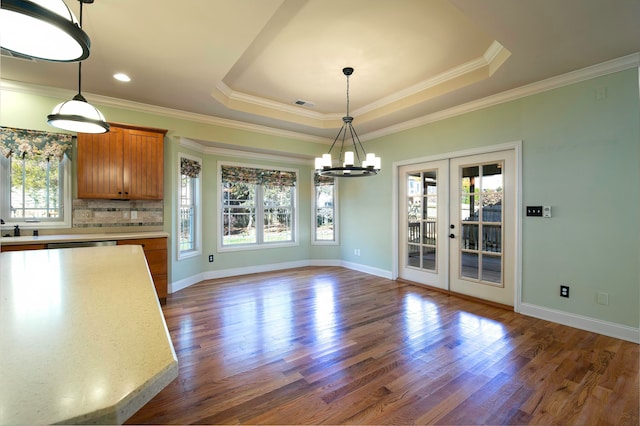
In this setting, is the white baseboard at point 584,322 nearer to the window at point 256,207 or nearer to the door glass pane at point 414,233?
the door glass pane at point 414,233

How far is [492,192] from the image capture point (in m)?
4.07

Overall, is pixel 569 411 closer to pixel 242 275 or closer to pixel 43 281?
pixel 43 281

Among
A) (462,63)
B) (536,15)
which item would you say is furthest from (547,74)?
(536,15)

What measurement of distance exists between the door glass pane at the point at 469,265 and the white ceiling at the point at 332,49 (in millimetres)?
2190

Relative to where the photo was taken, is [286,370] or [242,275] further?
[242,275]

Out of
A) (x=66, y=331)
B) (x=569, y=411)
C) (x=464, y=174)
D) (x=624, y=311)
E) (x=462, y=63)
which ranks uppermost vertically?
(x=462, y=63)

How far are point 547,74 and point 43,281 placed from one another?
4640mm

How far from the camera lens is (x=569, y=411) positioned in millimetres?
1965

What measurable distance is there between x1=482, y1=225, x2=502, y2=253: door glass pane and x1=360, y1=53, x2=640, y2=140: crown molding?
5.44 feet

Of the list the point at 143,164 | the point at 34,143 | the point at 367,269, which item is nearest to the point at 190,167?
the point at 143,164

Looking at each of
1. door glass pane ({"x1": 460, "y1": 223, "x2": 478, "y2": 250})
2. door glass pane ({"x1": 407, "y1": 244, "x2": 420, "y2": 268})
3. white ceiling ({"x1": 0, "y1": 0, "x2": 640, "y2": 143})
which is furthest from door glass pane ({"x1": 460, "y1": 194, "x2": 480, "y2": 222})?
white ceiling ({"x1": 0, "y1": 0, "x2": 640, "y2": 143})

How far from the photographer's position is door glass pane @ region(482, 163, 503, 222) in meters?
3.99

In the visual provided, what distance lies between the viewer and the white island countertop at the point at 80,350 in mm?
493

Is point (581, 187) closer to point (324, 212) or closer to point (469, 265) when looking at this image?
point (469, 265)
